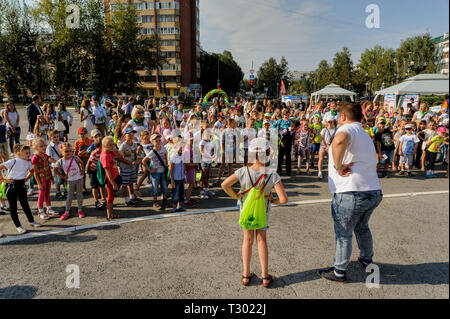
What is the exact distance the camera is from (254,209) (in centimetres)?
330

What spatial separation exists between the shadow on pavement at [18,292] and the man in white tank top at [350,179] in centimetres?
350

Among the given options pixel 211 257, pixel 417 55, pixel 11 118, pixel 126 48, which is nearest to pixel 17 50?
pixel 126 48

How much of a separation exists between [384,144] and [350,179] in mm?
6336

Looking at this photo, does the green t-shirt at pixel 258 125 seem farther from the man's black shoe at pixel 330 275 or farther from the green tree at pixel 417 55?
the green tree at pixel 417 55

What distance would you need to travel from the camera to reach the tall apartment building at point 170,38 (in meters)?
71.2

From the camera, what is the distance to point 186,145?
6.37m

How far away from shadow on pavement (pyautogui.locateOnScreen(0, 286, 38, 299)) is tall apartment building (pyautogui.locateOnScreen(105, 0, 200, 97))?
237 feet

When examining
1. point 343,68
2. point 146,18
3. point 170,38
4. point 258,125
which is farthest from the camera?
point 146,18

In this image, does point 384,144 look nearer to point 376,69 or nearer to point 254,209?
point 254,209

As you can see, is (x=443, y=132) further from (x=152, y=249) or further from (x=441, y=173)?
(x=152, y=249)

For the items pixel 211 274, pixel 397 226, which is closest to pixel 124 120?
pixel 211 274

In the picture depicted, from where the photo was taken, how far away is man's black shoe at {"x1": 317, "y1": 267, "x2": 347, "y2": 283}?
3440 mm

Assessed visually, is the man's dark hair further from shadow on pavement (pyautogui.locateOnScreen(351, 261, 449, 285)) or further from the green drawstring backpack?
shadow on pavement (pyautogui.locateOnScreen(351, 261, 449, 285))

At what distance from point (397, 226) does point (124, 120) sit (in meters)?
6.61
